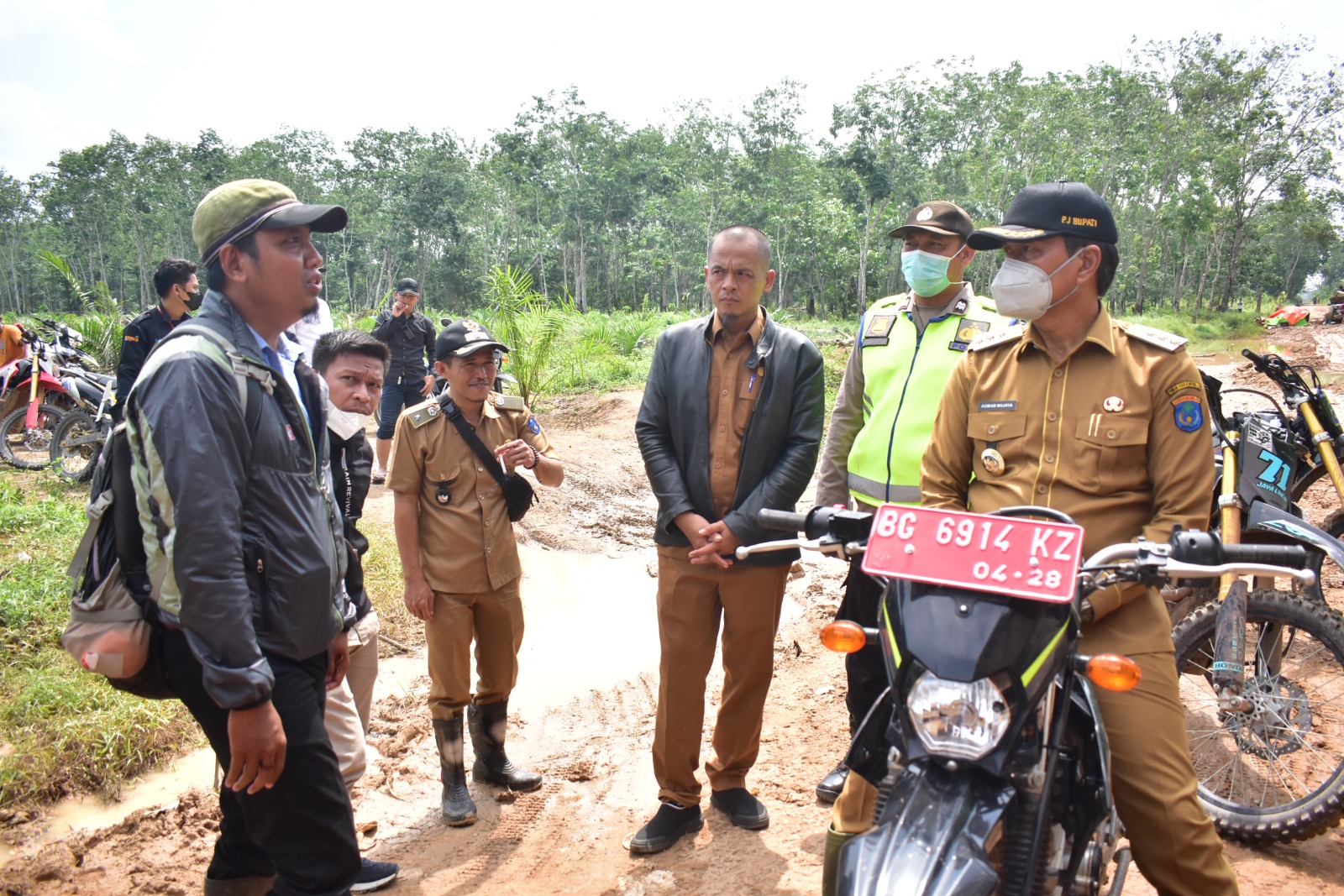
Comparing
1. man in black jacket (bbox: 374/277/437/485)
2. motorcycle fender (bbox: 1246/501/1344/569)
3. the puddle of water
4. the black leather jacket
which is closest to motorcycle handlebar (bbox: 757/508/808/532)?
motorcycle fender (bbox: 1246/501/1344/569)

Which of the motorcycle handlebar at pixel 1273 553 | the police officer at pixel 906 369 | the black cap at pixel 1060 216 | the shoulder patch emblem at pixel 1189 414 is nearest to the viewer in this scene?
the motorcycle handlebar at pixel 1273 553

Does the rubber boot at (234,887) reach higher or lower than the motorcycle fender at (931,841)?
lower

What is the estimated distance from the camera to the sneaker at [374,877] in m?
3.09

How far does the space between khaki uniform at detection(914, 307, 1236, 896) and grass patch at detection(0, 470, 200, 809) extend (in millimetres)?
3787

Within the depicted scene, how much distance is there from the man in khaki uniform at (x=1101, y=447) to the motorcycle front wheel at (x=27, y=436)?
10.2 meters

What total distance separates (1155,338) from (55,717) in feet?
16.3

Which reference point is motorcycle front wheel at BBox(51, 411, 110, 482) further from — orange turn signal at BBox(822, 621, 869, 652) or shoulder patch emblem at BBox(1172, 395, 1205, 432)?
shoulder patch emblem at BBox(1172, 395, 1205, 432)

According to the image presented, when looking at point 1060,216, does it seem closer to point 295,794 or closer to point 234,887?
point 295,794

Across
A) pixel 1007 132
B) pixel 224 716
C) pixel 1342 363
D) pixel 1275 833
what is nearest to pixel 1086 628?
pixel 1275 833

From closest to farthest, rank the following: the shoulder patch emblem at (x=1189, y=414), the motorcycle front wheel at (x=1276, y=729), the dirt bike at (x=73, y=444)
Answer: the shoulder patch emblem at (x=1189, y=414)
the motorcycle front wheel at (x=1276, y=729)
the dirt bike at (x=73, y=444)

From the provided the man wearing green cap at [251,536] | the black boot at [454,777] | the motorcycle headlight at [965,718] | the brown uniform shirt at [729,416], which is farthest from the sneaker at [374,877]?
the motorcycle headlight at [965,718]

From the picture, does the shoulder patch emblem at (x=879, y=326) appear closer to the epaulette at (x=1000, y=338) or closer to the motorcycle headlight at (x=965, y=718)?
the epaulette at (x=1000, y=338)

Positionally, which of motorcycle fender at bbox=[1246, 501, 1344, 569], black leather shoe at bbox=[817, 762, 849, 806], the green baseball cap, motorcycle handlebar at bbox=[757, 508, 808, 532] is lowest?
black leather shoe at bbox=[817, 762, 849, 806]

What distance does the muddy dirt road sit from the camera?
309 cm
